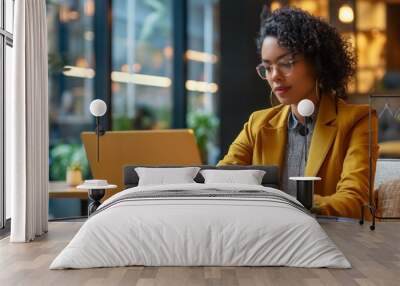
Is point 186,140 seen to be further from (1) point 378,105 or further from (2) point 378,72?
(2) point 378,72

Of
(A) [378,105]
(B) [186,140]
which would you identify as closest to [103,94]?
(B) [186,140]

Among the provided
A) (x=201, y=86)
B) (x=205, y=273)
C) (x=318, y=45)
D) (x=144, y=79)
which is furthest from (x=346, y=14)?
(x=205, y=273)

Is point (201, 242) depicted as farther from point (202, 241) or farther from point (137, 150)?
point (137, 150)

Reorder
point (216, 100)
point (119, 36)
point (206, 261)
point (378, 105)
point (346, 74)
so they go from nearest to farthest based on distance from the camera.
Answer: point (206, 261) → point (346, 74) → point (378, 105) → point (119, 36) → point (216, 100)

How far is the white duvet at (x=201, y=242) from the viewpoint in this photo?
405 cm

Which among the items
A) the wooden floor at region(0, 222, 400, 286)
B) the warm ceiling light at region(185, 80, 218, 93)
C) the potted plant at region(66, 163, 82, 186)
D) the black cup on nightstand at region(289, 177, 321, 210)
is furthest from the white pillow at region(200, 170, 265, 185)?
the warm ceiling light at region(185, 80, 218, 93)

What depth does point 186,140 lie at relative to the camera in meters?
5.98

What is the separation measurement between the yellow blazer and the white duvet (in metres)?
1.77

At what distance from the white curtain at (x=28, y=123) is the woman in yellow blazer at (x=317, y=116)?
66.1 inches

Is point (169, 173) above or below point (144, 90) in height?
below

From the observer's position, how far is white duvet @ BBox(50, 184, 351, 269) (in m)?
4.05

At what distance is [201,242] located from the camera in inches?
161

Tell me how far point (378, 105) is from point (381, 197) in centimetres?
159

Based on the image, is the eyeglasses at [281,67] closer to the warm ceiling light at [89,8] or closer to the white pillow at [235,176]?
the white pillow at [235,176]
